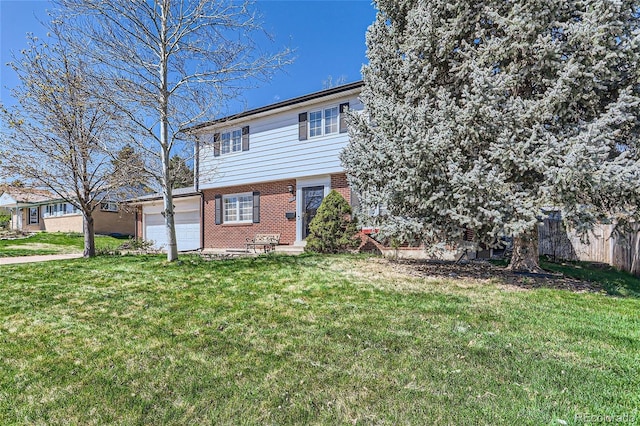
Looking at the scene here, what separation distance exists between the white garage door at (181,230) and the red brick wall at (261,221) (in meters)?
1.23

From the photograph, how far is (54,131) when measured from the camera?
30.8 ft

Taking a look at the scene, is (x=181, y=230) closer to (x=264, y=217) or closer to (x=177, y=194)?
(x=177, y=194)

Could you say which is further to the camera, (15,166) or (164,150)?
(15,166)

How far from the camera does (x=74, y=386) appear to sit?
2.70 meters

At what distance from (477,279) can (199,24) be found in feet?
26.5

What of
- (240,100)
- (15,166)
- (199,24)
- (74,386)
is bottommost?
(74,386)

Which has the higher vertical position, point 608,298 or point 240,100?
point 240,100

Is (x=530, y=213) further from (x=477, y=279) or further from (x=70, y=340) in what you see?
(x=70, y=340)

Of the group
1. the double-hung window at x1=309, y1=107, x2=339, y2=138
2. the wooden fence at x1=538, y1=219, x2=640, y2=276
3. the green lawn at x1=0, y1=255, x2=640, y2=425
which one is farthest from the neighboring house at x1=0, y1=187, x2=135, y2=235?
the wooden fence at x1=538, y1=219, x2=640, y2=276

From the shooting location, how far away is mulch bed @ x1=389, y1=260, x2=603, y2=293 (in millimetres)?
6043

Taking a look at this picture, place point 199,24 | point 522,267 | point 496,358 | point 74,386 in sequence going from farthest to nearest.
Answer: point 199,24 < point 522,267 < point 496,358 < point 74,386

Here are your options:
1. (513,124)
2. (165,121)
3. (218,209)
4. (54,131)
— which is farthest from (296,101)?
(513,124)

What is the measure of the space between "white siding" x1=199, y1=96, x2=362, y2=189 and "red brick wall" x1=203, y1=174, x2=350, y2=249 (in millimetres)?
337

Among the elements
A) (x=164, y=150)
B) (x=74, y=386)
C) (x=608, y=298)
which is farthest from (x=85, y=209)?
(x=608, y=298)
